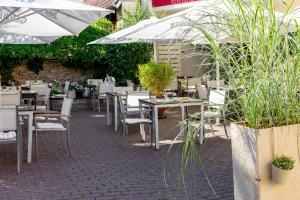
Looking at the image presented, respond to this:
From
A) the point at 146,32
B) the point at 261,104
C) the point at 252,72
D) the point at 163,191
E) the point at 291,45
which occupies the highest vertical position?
the point at 146,32

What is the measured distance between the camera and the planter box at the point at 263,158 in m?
3.31

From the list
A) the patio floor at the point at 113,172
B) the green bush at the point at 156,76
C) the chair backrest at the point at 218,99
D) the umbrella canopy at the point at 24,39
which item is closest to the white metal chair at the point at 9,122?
the patio floor at the point at 113,172

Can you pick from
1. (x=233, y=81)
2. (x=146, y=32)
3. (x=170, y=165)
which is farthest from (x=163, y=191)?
(x=146, y=32)

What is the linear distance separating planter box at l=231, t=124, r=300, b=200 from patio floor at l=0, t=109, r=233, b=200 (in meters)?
1.07

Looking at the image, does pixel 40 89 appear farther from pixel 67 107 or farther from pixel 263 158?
pixel 263 158

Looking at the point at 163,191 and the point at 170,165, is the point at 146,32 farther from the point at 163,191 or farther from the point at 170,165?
the point at 163,191

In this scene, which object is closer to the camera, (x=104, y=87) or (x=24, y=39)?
(x=24, y=39)

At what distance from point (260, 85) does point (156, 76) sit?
485 cm

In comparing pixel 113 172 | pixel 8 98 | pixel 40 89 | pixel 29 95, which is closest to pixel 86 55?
pixel 40 89

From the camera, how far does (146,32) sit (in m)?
7.79

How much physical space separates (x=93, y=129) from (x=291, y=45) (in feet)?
21.8

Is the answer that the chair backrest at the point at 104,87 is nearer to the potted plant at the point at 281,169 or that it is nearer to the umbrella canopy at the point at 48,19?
the umbrella canopy at the point at 48,19

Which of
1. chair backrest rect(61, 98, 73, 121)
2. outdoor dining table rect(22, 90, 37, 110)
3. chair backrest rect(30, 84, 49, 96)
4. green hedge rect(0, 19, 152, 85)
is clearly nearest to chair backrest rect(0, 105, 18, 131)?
chair backrest rect(61, 98, 73, 121)

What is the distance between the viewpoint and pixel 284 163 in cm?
330
